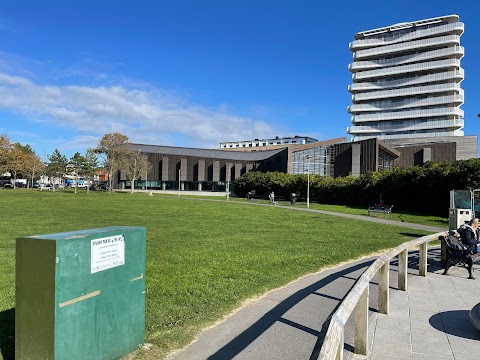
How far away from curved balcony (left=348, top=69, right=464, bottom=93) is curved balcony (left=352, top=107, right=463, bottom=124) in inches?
282

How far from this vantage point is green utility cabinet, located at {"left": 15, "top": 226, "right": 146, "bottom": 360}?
3363 mm

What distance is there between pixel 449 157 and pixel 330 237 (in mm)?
56675

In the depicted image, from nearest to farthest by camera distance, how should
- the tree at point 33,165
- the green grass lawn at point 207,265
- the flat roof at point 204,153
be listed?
the green grass lawn at point 207,265 → the tree at point 33,165 → the flat roof at point 204,153

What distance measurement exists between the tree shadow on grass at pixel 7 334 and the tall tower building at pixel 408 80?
9161cm

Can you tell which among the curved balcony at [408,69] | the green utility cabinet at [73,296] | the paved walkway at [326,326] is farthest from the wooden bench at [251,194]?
the curved balcony at [408,69]

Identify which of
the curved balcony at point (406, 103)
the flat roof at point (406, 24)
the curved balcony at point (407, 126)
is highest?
the flat roof at point (406, 24)

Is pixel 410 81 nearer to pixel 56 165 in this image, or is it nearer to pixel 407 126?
pixel 407 126

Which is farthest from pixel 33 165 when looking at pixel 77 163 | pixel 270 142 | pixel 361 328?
pixel 270 142

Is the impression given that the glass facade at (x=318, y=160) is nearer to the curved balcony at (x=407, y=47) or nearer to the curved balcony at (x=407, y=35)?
the curved balcony at (x=407, y=47)

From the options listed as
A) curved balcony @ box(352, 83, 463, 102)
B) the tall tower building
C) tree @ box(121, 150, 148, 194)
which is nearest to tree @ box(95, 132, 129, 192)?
tree @ box(121, 150, 148, 194)

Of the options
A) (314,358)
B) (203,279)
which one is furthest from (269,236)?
(314,358)

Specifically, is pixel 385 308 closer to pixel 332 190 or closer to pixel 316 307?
pixel 316 307

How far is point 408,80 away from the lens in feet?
325

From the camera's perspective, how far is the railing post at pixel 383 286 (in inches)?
223
